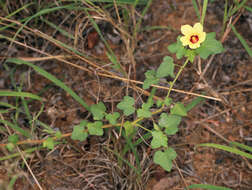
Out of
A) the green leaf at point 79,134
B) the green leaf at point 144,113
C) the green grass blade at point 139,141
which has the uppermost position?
the green leaf at point 144,113

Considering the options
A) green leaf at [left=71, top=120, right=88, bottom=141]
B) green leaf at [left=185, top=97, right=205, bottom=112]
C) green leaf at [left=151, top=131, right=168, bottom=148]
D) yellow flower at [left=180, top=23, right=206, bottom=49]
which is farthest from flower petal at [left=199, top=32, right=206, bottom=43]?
green leaf at [left=71, top=120, right=88, bottom=141]

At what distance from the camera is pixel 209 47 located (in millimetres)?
1648

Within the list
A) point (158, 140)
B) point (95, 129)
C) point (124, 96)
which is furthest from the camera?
point (124, 96)

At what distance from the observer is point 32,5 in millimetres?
2273

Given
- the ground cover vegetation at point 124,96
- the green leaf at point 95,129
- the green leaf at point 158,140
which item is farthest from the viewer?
the ground cover vegetation at point 124,96

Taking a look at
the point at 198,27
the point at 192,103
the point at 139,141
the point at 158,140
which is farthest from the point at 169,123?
the point at 198,27

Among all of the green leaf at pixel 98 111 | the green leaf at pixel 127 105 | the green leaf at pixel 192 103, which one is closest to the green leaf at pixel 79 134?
the green leaf at pixel 98 111

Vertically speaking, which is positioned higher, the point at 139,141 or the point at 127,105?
the point at 127,105

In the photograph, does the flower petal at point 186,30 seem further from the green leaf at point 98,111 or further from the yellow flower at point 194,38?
the green leaf at point 98,111

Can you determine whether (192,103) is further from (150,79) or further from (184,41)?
(184,41)

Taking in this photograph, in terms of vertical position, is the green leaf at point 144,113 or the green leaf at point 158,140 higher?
the green leaf at point 144,113

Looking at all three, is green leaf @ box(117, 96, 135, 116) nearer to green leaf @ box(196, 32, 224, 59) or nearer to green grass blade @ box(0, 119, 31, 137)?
green leaf @ box(196, 32, 224, 59)

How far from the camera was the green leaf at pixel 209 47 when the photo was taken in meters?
1.63

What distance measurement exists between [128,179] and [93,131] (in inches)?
17.6
